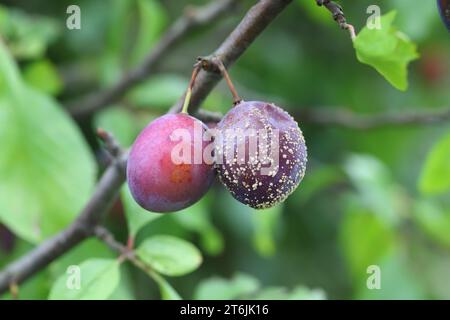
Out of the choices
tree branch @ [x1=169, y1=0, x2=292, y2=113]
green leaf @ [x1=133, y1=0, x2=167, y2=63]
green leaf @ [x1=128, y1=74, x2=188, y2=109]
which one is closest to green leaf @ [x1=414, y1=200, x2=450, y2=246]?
green leaf @ [x1=128, y1=74, x2=188, y2=109]

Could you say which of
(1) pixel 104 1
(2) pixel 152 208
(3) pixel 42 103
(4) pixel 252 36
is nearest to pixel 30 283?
(3) pixel 42 103

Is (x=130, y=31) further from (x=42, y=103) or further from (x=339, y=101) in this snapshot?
(x=339, y=101)

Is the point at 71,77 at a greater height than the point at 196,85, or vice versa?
the point at 196,85

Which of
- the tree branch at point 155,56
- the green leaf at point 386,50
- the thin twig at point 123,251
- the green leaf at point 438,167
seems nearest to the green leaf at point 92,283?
the thin twig at point 123,251

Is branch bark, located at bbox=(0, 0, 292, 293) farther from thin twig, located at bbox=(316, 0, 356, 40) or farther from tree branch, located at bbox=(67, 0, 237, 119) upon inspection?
tree branch, located at bbox=(67, 0, 237, 119)

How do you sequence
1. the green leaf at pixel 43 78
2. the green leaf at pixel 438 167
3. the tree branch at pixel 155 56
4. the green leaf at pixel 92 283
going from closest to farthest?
the green leaf at pixel 92 283 → the green leaf at pixel 438 167 → the tree branch at pixel 155 56 → the green leaf at pixel 43 78

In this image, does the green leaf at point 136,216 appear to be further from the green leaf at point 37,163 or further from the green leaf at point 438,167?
→ the green leaf at point 438,167

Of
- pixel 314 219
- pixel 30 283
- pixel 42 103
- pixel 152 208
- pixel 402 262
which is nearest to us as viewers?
pixel 152 208
